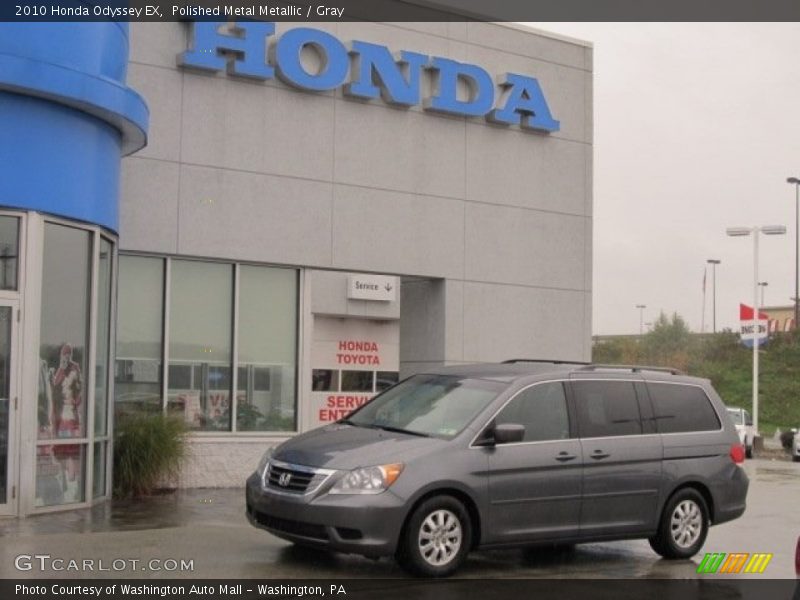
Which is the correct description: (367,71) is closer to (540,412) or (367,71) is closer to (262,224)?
(262,224)

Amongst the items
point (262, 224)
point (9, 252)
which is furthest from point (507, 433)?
point (262, 224)

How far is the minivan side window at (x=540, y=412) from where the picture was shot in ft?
35.9

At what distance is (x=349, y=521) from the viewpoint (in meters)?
9.62

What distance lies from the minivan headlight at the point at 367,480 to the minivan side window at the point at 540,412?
4.54 ft

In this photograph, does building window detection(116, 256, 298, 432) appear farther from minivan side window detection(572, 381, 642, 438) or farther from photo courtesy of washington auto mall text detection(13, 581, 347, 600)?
photo courtesy of washington auto mall text detection(13, 581, 347, 600)

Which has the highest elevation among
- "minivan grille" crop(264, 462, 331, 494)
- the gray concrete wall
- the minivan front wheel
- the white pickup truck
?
the gray concrete wall

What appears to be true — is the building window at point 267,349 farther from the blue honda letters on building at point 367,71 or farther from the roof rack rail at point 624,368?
the roof rack rail at point 624,368

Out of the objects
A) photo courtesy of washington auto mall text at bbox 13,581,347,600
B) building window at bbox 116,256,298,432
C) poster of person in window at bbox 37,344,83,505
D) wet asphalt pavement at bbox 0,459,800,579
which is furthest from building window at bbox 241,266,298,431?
photo courtesy of washington auto mall text at bbox 13,581,347,600

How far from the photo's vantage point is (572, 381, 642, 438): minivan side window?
11445 mm

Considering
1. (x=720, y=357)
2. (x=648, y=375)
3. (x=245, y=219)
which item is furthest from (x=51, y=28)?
(x=720, y=357)

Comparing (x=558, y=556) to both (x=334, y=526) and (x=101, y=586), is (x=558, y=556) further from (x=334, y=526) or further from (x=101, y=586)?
(x=101, y=586)

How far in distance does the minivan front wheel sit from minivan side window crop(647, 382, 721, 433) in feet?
9.18

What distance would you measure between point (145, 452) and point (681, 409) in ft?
22.9

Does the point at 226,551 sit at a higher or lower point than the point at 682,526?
lower
